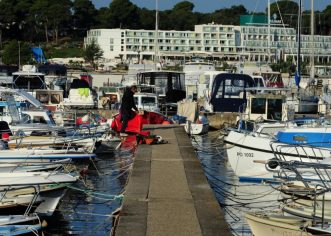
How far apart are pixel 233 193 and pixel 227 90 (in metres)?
20.3

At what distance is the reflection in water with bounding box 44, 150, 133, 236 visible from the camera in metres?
Answer: 18.1

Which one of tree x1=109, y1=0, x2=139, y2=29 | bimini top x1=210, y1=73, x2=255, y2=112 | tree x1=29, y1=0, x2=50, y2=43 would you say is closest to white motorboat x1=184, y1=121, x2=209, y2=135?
bimini top x1=210, y1=73, x2=255, y2=112

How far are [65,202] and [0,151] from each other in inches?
77.3

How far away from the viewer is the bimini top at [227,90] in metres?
42.2

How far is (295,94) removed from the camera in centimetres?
4072

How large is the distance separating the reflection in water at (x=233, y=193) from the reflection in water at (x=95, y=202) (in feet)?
8.17

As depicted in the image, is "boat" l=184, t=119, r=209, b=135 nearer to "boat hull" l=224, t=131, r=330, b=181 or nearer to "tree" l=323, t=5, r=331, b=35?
"boat hull" l=224, t=131, r=330, b=181

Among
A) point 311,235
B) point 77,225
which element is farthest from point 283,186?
point 77,225

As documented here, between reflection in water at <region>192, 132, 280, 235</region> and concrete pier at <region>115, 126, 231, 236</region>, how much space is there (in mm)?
1092

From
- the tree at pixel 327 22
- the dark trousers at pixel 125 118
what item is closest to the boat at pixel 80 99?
the dark trousers at pixel 125 118

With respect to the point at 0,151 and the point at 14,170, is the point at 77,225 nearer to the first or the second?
the point at 14,170

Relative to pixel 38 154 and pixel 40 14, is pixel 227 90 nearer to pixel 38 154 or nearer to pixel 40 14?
pixel 38 154

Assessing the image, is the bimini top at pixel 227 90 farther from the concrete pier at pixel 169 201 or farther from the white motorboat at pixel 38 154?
the white motorboat at pixel 38 154

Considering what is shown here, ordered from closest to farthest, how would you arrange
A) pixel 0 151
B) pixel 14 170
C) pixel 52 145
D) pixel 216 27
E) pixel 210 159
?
1. pixel 14 170
2. pixel 0 151
3. pixel 52 145
4. pixel 210 159
5. pixel 216 27
